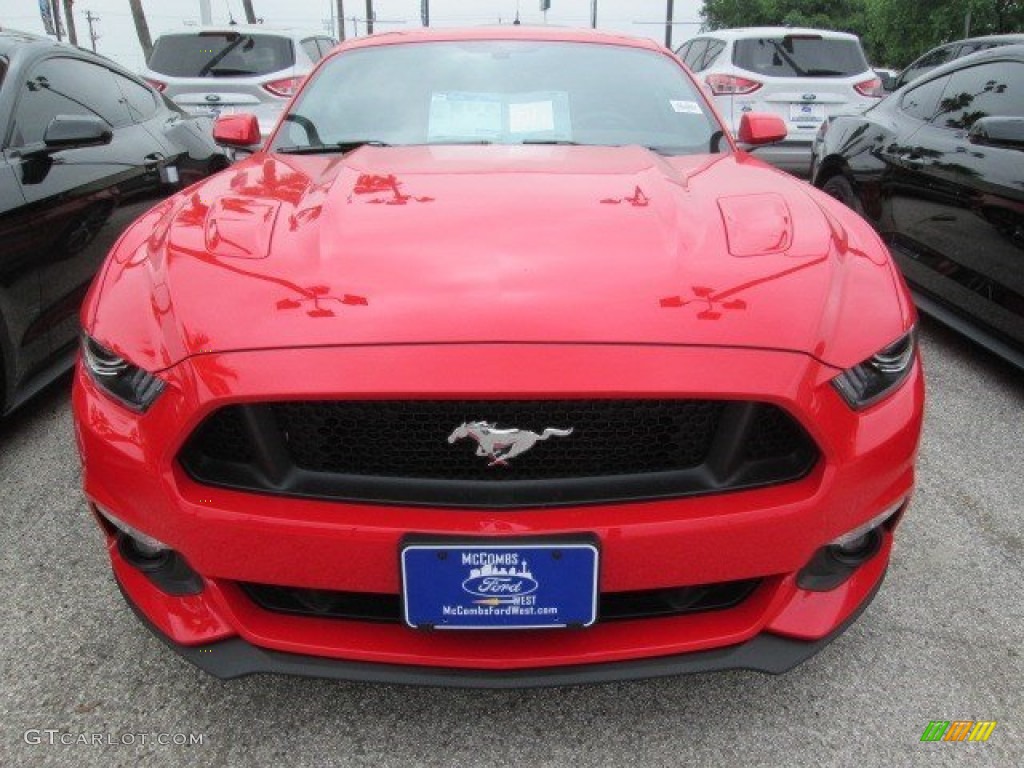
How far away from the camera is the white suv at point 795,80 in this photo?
769cm

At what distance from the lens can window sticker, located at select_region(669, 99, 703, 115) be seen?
2738 millimetres

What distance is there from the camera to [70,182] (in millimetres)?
3135

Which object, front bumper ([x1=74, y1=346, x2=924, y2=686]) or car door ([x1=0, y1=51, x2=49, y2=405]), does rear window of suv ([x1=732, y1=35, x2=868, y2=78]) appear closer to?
car door ([x1=0, y1=51, x2=49, y2=405])

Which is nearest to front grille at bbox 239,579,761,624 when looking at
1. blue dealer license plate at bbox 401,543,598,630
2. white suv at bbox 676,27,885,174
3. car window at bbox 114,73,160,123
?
blue dealer license plate at bbox 401,543,598,630

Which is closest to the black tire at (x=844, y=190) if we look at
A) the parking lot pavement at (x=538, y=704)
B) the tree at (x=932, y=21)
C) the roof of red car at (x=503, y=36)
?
the roof of red car at (x=503, y=36)

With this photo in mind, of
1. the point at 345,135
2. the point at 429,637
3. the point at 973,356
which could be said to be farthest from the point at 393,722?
the point at 973,356

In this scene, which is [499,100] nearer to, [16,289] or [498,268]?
[498,268]

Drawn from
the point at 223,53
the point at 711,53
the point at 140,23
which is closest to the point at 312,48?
the point at 223,53

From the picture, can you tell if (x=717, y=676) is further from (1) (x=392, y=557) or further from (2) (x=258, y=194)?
(2) (x=258, y=194)

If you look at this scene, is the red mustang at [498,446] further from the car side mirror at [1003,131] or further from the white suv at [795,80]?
the white suv at [795,80]

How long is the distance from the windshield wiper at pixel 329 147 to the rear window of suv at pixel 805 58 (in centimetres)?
638

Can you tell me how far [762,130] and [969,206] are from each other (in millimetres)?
1048

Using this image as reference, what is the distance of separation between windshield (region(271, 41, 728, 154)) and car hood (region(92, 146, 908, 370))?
1.72 feet

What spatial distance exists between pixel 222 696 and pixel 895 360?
151cm
